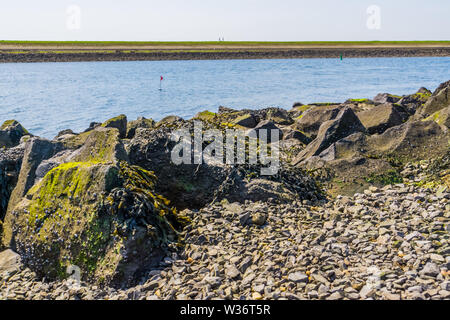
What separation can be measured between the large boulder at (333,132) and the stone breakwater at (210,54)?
5047 cm

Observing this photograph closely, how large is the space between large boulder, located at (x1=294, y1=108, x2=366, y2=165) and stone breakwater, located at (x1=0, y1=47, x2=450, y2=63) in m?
50.5

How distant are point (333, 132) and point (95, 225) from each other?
4924mm

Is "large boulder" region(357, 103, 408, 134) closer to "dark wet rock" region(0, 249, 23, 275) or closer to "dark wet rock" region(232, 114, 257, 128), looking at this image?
"dark wet rock" region(232, 114, 257, 128)

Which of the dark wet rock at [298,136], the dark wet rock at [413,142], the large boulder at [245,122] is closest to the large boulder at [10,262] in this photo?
the dark wet rock at [413,142]

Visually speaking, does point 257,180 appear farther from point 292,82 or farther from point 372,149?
point 292,82

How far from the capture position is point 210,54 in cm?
5666

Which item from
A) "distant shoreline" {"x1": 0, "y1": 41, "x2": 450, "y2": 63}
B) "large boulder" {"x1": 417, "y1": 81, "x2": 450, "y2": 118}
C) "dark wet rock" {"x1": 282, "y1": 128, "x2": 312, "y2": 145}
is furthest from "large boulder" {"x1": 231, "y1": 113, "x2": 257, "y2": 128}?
"distant shoreline" {"x1": 0, "y1": 41, "x2": 450, "y2": 63}

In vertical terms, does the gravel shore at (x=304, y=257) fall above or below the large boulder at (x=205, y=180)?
below

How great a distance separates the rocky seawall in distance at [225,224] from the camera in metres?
3.49

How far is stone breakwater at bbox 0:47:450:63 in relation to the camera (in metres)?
52.3

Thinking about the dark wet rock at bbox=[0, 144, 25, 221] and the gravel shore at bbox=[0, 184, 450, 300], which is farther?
the dark wet rock at bbox=[0, 144, 25, 221]

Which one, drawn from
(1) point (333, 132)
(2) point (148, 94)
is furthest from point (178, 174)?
(2) point (148, 94)

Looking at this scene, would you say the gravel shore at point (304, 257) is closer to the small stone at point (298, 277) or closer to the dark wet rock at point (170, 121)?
the small stone at point (298, 277)
